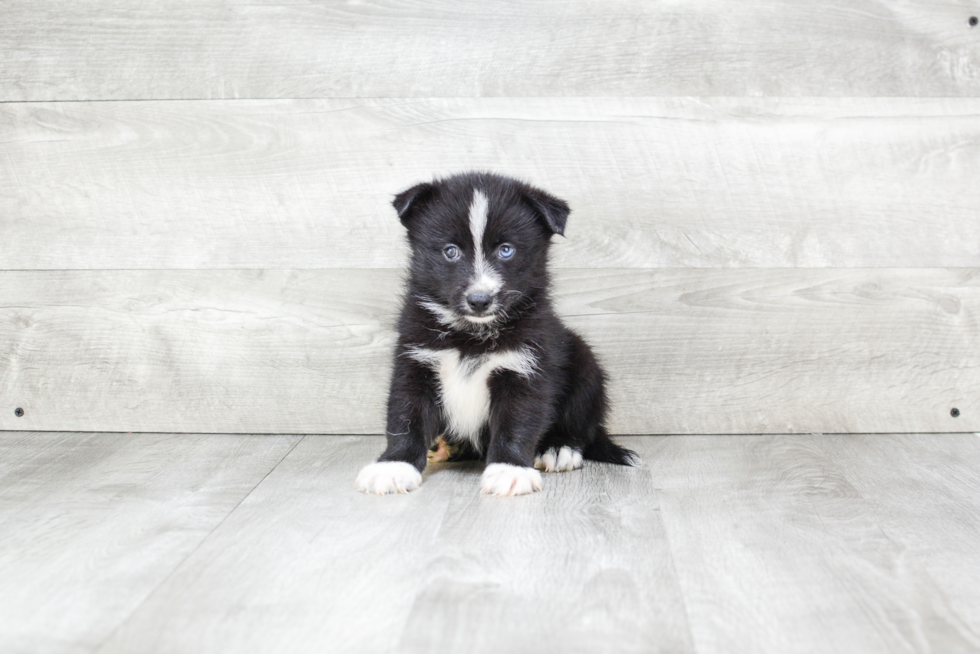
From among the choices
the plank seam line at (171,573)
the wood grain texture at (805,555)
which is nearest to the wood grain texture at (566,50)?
the wood grain texture at (805,555)

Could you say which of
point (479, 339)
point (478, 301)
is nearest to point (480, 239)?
point (478, 301)

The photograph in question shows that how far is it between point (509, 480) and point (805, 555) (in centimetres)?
79

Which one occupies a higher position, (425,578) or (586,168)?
(586,168)

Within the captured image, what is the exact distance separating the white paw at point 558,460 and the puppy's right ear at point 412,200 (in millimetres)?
824

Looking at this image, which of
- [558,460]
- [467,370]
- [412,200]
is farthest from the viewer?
[558,460]

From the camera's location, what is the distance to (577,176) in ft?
9.73

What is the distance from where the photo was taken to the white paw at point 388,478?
7.59ft

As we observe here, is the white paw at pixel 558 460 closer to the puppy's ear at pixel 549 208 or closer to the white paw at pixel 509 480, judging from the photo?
the white paw at pixel 509 480

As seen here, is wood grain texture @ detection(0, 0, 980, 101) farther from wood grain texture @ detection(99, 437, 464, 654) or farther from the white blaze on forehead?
wood grain texture @ detection(99, 437, 464, 654)

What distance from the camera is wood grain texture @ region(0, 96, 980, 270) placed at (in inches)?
117

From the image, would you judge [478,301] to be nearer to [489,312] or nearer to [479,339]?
[489,312]

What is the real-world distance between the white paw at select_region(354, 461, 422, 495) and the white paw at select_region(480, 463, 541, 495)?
20 cm

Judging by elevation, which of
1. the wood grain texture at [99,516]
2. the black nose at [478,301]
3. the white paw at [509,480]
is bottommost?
the wood grain texture at [99,516]

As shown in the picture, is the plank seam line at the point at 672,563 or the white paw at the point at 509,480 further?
the white paw at the point at 509,480
